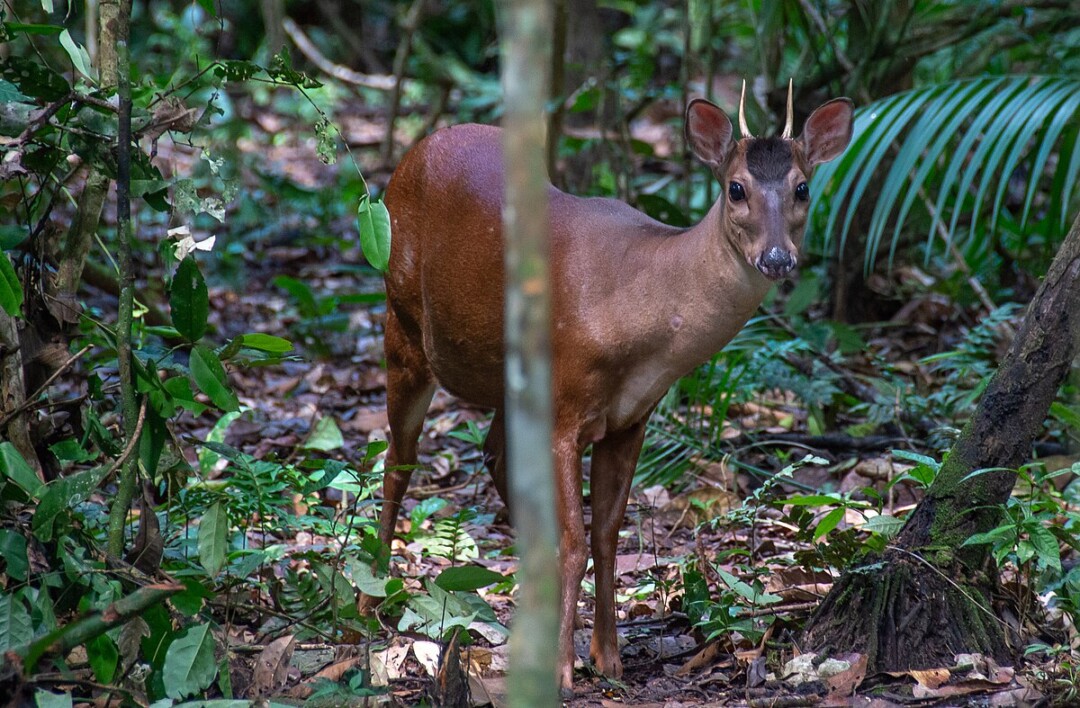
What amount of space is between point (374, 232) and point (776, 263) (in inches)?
44.2

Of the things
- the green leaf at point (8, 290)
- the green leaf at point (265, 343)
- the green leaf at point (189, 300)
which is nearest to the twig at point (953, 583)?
the green leaf at point (265, 343)

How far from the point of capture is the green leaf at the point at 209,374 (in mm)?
3320

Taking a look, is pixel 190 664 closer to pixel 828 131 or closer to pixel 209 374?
pixel 209 374

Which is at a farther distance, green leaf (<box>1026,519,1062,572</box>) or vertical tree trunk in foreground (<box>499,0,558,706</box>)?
green leaf (<box>1026,519,1062,572</box>)

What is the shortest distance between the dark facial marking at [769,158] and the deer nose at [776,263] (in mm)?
300

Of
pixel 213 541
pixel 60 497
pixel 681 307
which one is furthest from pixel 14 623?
pixel 681 307

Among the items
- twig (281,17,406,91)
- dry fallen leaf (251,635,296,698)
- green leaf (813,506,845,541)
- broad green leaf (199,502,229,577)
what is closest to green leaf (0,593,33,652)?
broad green leaf (199,502,229,577)

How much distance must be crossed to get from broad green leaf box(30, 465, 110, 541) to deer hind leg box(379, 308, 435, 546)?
5.42ft

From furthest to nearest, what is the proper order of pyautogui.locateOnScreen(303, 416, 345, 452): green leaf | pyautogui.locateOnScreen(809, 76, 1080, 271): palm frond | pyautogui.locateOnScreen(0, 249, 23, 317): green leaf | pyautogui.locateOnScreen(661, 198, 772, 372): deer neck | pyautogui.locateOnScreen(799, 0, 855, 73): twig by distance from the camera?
pyautogui.locateOnScreen(799, 0, 855, 73): twig
pyautogui.locateOnScreen(303, 416, 345, 452): green leaf
pyautogui.locateOnScreen(809, 76, 1080, 271): palm frond
pyautogui.locateOnScreen(661, 198, 772, 372): deer neck
pyautogui.locateOnScreen(0, 249, 23, 317): green leaf

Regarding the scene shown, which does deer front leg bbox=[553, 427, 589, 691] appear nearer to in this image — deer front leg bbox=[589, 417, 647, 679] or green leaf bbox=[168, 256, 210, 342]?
deer front leg bbox=[589, 417, 647, 679]

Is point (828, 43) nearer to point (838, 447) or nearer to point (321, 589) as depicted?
point (838, 447)

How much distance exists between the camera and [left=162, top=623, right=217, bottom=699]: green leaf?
299 centimetres

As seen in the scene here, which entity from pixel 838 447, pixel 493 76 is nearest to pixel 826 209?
pixel 838 447

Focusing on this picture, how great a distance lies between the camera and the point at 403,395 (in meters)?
4.75
